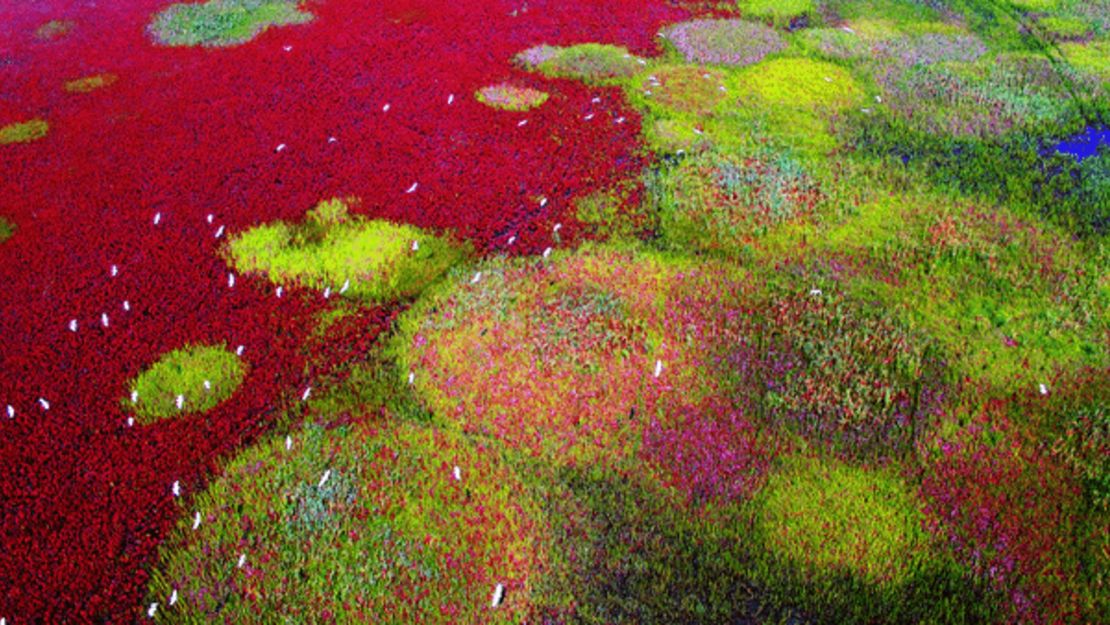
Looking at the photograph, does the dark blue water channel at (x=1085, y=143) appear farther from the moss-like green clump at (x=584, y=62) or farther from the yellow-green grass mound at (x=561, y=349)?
the moss-like green clump at (x=584, y=62)

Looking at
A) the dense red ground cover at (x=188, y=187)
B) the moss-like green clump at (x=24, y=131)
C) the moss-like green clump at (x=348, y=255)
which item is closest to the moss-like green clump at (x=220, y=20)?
the dense red ground cover at (x=188, y=187)

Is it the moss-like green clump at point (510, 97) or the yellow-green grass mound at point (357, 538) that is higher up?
the yellow-green grass mound at point (357, 538)

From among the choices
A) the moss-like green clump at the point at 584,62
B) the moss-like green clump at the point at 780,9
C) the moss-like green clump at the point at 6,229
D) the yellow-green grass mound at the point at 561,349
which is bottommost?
the moss-like green clump at the point at 780,9

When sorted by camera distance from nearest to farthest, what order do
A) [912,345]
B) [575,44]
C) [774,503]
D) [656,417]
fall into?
[774,503]
[656,417]
[912,345]
[575,44]

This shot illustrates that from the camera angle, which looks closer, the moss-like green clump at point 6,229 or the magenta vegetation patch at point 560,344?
the magenta vegetation patch at point 560,344

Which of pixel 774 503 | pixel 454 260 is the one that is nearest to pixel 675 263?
pixel 454 260

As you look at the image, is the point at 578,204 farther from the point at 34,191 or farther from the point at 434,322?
the point at 34,191
